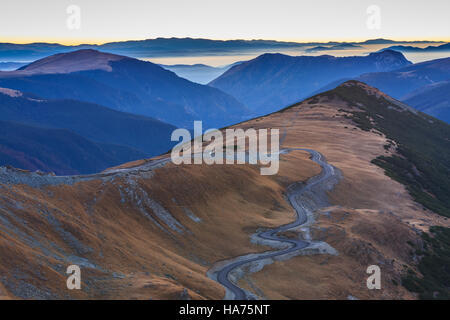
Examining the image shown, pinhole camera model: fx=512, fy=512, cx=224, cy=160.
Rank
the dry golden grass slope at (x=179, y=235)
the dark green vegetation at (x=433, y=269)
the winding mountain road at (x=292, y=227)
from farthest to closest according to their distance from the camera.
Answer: the dark green vegetation at (x=433, y=269), the winding mountain road at (x=292, y=227), the dry golden grass slope at (x=179, y=235)

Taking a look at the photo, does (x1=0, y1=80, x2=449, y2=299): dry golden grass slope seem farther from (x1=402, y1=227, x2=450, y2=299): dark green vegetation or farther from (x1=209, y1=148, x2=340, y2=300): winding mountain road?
(x1=402, y1=227, x2=450, y2=299): dark green vegetation

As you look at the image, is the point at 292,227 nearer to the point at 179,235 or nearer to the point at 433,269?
the point at 179,235

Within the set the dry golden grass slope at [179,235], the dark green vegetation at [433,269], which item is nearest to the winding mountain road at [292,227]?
the dry golden grass slope at [179,235]

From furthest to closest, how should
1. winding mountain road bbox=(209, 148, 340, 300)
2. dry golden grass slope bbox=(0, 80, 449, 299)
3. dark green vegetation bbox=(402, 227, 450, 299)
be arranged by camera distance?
dark green vegetation bbox=(402, 227, 450, 299) < winding mountain road bbox=(209, 148, 340, 300) < dry golden grass slope bbox=(0, 80, 449, 299)

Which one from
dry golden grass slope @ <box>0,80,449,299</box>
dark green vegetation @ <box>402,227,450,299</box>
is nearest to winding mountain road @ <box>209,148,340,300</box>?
dry golden grass slope @ <box>0,80,449,299</box>

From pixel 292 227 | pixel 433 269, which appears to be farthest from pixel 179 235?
pixel 433 269

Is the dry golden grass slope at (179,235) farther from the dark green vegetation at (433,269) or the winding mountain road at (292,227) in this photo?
the dark green vegetation at (433,269)
